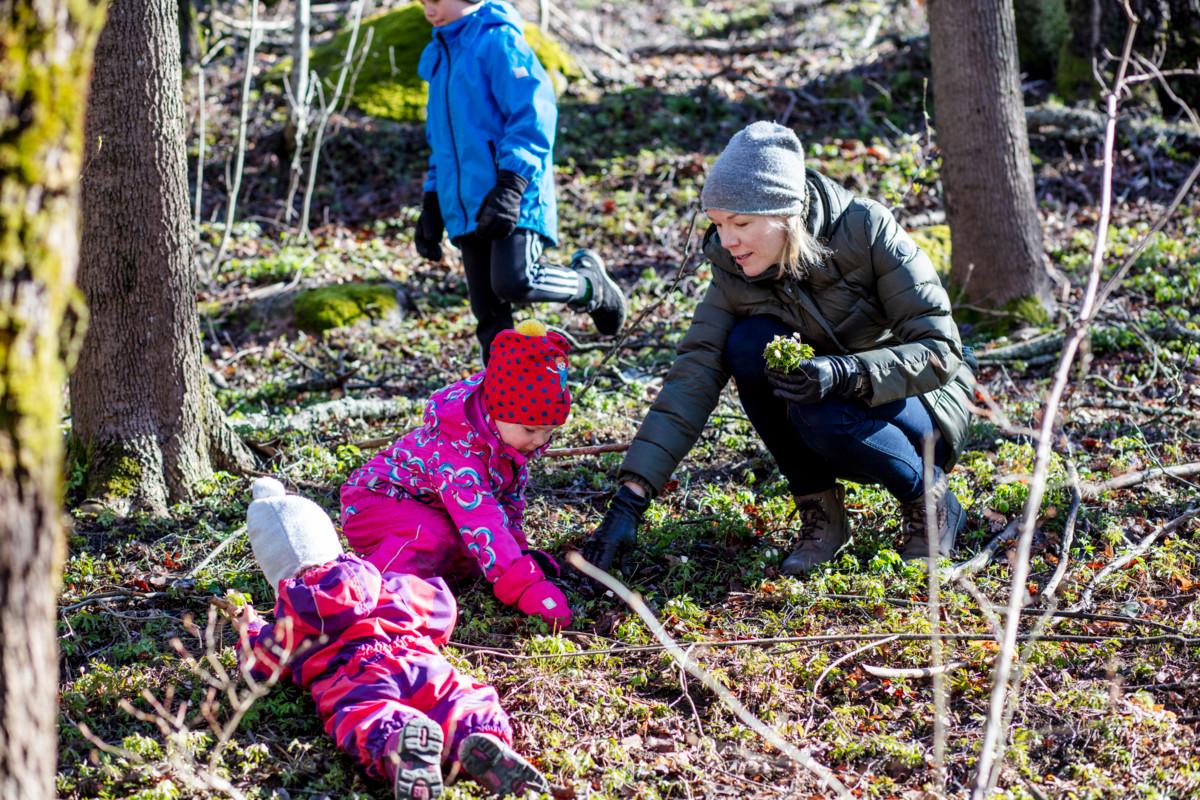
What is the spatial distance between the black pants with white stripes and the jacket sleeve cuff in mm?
→ 1796

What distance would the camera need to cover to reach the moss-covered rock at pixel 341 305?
732 cm

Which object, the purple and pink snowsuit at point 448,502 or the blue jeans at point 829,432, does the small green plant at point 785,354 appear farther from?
the purple and pink snowsuit at point 448,502

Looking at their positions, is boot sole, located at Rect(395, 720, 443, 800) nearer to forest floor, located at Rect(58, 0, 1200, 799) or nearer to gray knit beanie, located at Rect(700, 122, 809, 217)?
forest floor, located at Rect(58, 0, 1200, 799)

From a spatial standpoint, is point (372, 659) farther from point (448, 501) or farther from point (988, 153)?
point (988, 153)

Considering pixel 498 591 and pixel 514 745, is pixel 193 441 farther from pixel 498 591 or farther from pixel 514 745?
pixel 514 745

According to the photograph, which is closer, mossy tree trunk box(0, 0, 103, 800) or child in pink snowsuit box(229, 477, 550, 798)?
mossy tree trunk box(0, 0, 103, 800)

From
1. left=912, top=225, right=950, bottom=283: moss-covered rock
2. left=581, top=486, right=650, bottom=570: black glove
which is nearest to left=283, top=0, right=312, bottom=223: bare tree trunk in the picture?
left=912, top=225, right=950, bottom=283: moss-covered rock

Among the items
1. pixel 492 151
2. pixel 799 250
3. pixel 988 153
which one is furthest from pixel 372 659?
pixel 988 153

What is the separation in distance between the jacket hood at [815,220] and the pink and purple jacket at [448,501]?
0.97 metres

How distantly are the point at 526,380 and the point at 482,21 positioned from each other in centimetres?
240

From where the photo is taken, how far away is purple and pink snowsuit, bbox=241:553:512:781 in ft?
9.93

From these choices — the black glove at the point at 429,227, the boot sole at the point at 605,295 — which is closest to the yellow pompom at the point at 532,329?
the black glove at the point at 429,227

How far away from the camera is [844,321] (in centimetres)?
404

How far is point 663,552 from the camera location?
14.2 feet
